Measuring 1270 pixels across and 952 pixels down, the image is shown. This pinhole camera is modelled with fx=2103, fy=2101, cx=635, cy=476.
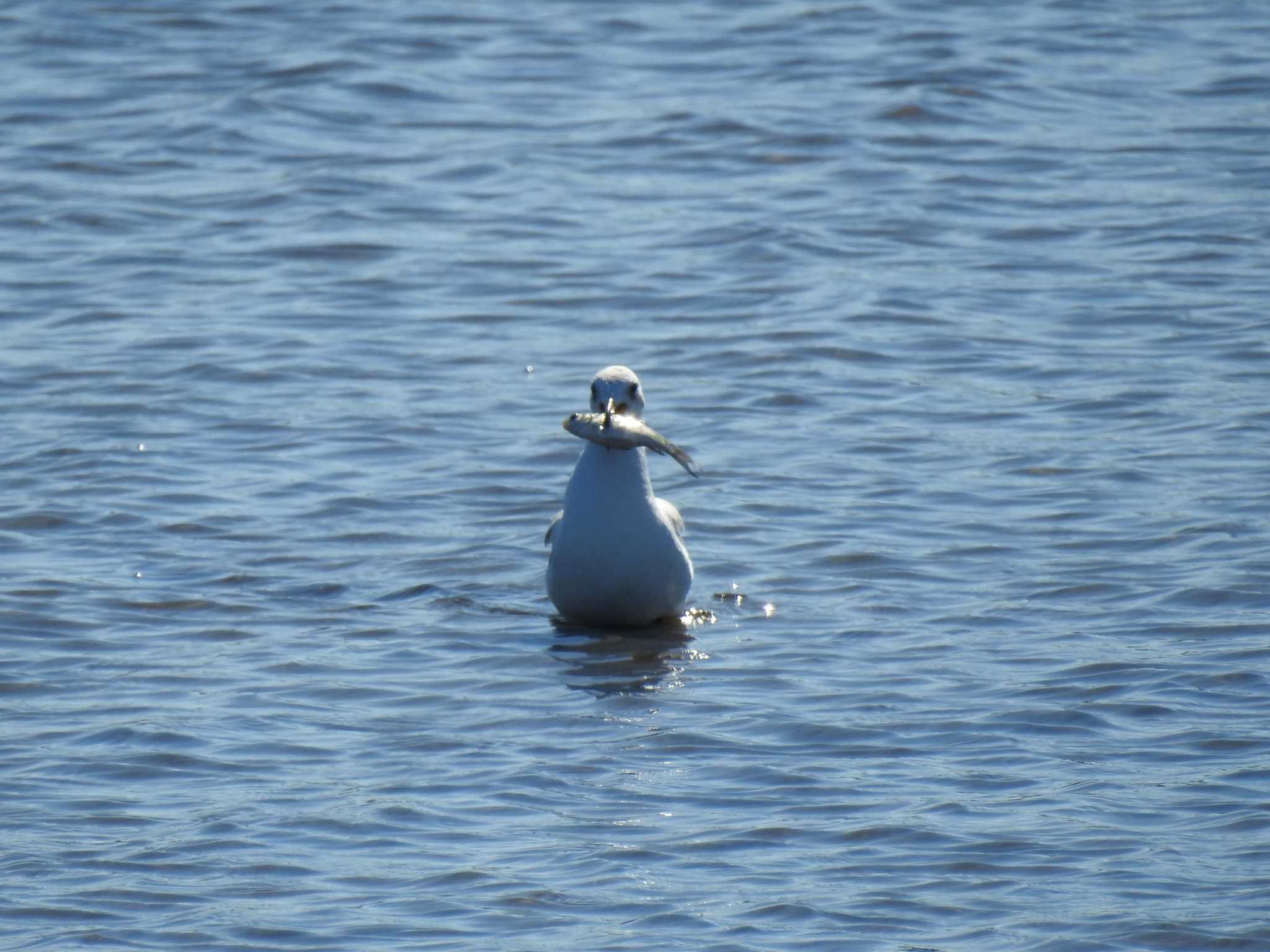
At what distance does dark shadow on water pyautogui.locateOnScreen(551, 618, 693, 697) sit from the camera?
8.36m

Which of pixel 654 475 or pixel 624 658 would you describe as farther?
pixel 654 475

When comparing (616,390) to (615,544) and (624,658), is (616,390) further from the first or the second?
(624,658)

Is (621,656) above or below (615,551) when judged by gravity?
below

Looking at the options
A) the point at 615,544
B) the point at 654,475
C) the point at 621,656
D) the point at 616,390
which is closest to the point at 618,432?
the point at 616,390

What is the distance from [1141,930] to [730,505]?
Answer: 5003 mm

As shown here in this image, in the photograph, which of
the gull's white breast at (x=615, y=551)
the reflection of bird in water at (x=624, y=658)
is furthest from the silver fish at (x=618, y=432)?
the reflection of bird in water at (x=624, y=658)

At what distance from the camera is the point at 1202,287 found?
1419cm

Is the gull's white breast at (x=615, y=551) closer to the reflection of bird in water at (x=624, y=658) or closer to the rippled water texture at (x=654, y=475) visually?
the reflection of bird in water at (x=624, y=658)

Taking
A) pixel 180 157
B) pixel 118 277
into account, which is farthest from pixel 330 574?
pixel 180 157

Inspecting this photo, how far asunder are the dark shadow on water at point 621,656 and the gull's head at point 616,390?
95cm

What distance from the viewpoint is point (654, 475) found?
1172 centimetres

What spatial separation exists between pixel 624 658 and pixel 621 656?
0.03 metres

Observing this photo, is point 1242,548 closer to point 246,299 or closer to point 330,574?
point 330,574

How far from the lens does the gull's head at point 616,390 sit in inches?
350
